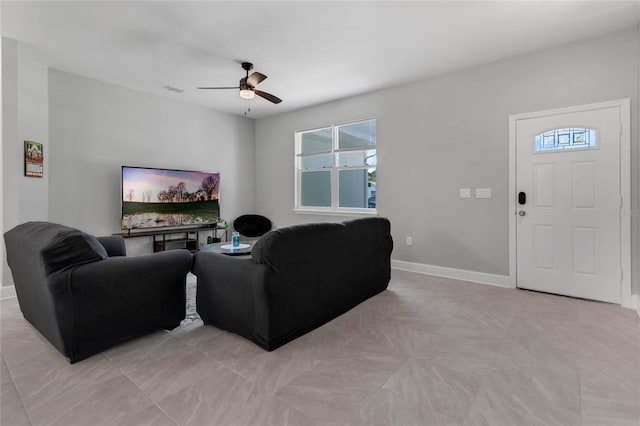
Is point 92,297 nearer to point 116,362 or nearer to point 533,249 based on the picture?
point 116,362

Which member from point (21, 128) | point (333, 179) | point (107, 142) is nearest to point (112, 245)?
point (21, 128)

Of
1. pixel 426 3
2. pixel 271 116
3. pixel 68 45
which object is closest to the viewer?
pixel 426 3

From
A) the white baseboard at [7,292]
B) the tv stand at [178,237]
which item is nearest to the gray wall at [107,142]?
the tv stand at [178,237]

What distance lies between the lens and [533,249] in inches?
143

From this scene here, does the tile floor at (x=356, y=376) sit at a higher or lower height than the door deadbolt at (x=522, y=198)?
lower

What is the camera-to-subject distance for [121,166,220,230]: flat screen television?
15.1 ft

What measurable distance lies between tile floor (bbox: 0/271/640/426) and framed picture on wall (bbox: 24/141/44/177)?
1.70 metres

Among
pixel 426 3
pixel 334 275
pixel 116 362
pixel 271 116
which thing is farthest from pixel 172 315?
pixel 271 116

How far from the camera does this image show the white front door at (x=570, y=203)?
10.4ft

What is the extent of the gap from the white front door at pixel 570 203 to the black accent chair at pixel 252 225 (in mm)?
4359

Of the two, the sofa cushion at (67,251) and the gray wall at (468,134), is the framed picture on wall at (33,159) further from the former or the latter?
the gray wall at (468,134)

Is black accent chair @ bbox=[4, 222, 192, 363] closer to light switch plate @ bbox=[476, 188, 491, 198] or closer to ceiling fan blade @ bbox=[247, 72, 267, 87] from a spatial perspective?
ceiling fan blade @ bbox=[247, 72, 267, 87]

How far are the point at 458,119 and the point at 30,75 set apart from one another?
5.27 m

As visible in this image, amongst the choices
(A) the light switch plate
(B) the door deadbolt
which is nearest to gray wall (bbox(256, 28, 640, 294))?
(A) the light switch plate
